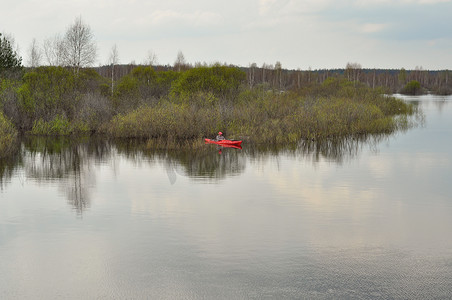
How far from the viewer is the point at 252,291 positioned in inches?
328

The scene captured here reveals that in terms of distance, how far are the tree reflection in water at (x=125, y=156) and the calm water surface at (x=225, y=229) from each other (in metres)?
0.15

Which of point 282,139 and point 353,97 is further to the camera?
point 353,97

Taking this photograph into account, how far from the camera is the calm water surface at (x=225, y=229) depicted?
8617mm

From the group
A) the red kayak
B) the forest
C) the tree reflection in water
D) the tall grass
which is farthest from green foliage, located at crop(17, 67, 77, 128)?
the red kayak

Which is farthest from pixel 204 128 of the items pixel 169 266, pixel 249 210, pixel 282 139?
pixel 169 266

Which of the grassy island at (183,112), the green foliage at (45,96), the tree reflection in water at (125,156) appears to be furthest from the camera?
the green foliage at (45,96)

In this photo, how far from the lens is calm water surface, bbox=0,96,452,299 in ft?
28.3

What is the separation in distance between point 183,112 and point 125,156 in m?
5.83

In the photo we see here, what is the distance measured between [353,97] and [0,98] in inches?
1128

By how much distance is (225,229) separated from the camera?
12.0 meters

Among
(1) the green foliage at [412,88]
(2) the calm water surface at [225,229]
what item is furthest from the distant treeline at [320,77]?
(2) the calm water surface at [225,229]

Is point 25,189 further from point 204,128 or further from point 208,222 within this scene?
point 204,128

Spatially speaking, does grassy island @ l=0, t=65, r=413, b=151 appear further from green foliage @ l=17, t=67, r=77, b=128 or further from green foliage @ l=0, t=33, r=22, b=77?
green foliage @ l=0, t=33, r=22, b=77

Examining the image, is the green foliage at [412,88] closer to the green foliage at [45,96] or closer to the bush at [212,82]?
the bush at [212,82]
